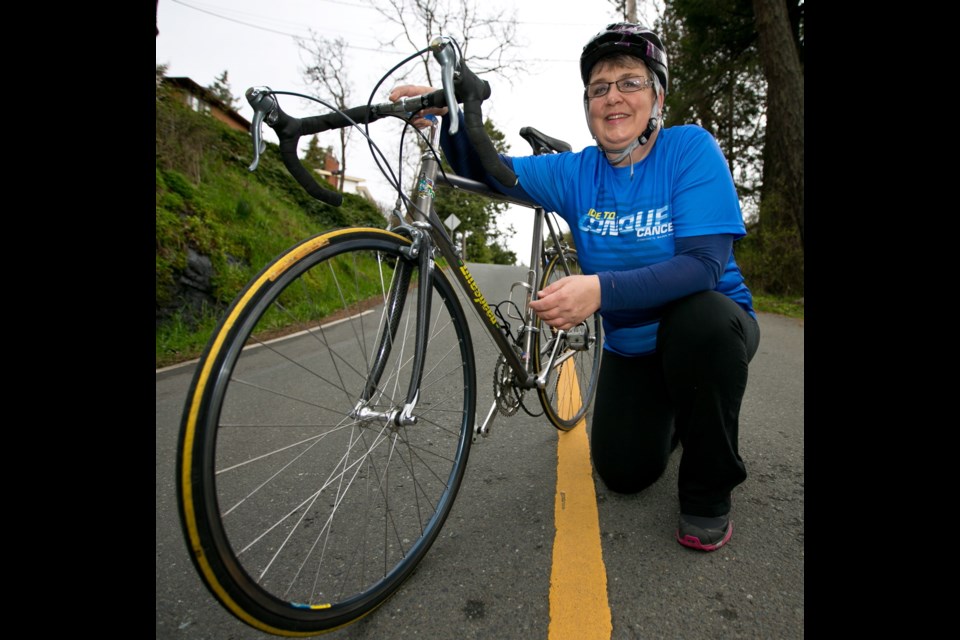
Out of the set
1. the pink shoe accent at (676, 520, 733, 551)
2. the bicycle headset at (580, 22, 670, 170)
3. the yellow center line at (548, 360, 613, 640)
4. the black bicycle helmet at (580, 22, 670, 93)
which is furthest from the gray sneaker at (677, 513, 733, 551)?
the black bicycle helmet at (580, 22, 670, 93)

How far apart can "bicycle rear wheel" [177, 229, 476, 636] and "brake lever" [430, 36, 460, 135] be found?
0.39m

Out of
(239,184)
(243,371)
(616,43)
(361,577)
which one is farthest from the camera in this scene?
(239,184)

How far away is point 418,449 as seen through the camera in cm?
252

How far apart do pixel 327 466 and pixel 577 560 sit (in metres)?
1.27

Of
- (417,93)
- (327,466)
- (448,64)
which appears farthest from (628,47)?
(327,466)

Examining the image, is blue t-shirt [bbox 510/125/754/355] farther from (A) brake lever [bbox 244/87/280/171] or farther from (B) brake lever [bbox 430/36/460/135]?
(A) brake lever [bbox 244/87/280/171]

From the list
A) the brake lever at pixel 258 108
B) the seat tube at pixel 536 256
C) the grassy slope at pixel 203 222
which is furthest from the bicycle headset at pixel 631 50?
the grassy slope at pixel 203 222

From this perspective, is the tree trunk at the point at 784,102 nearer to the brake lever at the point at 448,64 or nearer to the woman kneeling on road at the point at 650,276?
the woman kneeling on road at the point at 650,276

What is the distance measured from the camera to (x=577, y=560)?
172cm

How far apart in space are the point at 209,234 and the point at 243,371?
348cm
